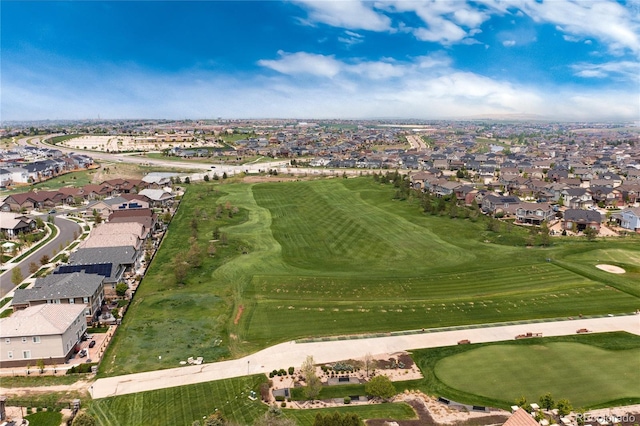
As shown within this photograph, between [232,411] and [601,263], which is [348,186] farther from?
[232,411]

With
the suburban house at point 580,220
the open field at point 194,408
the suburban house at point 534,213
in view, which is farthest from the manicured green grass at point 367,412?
the suburban house at point 534,213

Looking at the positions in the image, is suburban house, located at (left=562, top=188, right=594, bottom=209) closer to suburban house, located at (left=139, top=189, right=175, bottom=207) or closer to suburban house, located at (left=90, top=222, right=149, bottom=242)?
suburban house, located at (left=90, top=222, right=149, bottom=242)

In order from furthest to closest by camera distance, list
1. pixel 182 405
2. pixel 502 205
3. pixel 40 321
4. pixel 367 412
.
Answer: pixel 502 205
pixel 40 321
pixel 182 405
pixel 367 412

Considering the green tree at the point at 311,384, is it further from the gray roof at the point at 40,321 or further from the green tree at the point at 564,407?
the gray roof at the point at 40,321

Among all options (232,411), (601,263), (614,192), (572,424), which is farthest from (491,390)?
(614,192)

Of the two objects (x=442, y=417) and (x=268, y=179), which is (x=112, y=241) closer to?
(x=442, y=417)

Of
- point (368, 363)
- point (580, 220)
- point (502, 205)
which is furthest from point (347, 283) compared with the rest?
point (580, 220)
